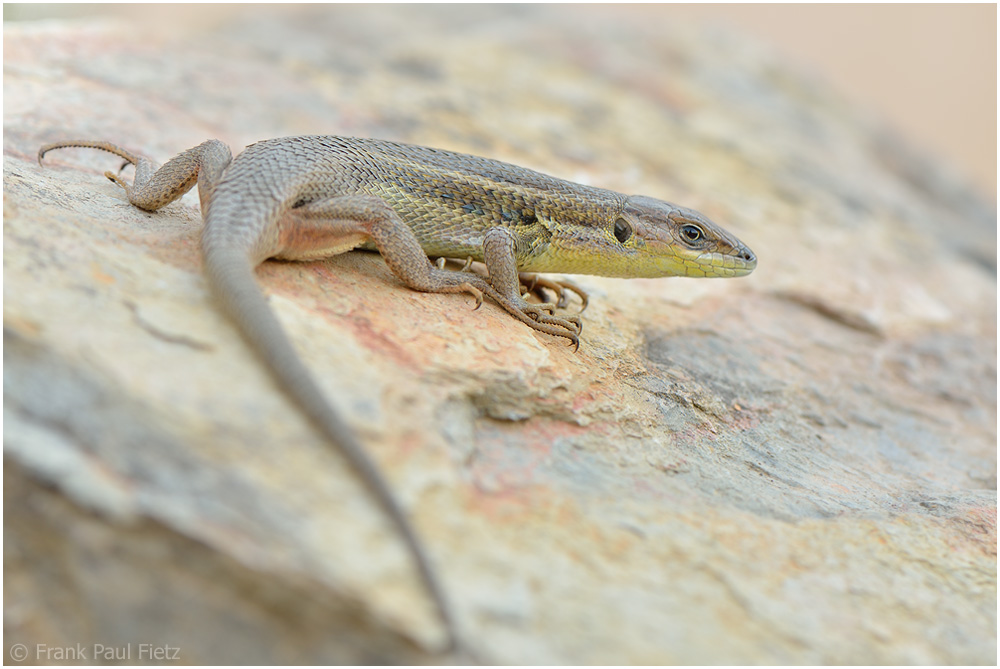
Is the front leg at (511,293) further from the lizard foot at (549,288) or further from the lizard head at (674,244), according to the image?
the lizard head at (674,244)

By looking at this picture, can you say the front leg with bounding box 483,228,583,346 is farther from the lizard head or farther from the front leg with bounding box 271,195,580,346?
the lizard head

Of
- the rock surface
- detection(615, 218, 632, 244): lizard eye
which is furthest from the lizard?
the rock surface

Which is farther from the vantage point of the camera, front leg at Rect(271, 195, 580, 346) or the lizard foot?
the lizard foot

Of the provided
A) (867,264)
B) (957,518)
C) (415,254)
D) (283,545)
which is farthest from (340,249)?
(867,264)

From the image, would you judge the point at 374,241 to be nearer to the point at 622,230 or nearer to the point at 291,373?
the point at 291,373

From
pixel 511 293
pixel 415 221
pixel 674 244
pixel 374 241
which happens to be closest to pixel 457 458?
pixel 374 241

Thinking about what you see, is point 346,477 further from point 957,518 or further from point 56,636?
point 957,518

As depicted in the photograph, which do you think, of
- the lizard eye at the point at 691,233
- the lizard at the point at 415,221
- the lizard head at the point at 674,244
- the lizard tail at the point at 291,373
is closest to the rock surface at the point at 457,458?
the lizard tail at the point at 291,373
